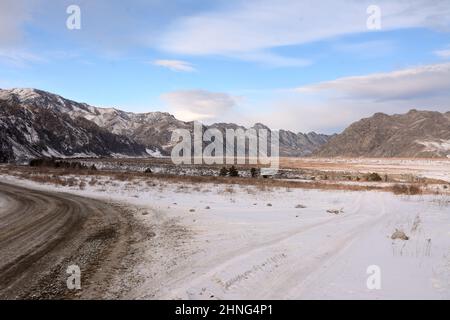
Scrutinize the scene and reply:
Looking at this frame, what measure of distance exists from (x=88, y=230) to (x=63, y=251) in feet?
9.53

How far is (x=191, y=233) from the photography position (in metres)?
12.1

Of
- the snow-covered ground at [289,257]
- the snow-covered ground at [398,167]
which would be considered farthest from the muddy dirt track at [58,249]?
the snow-covered ground at [398,167]

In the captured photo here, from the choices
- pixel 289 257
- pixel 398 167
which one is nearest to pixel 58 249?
pixel 289 257

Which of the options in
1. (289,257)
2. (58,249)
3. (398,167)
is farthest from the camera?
(398,167)

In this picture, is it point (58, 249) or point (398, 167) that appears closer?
point (58, 249)

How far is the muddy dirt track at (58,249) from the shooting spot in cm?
704

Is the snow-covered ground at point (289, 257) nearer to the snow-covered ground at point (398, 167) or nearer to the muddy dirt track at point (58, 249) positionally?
the muddy dirt track at point (58, 249)

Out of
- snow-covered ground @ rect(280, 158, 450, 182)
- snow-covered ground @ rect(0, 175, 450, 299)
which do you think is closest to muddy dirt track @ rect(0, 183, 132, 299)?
snow-covered ground @ rect(0, 175, 450, 299)

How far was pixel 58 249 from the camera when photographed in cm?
988

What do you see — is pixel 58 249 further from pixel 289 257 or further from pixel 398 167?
pixel 398 167

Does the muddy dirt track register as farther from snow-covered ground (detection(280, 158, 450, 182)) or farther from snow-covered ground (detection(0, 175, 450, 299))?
snow-covered ground (detection(280, 158, 450, 182))
